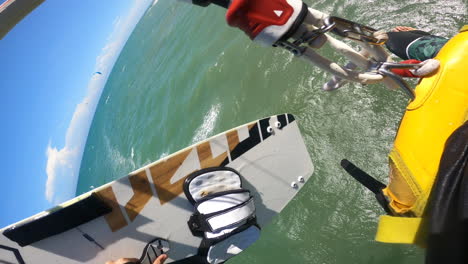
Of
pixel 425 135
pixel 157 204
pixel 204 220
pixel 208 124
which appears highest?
pixel 425 135

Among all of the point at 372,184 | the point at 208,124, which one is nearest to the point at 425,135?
the point at 372,184

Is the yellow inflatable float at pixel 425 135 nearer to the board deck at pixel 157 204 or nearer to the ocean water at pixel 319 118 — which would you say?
the board deck at pixel 157 204

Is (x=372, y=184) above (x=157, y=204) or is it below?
below

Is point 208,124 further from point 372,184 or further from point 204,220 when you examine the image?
point 372,184

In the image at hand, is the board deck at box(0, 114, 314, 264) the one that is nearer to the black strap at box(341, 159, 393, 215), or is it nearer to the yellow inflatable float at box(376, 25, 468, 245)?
the black strap at box(341, 159, 393, 215)

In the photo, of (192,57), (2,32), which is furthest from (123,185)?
(192,57)

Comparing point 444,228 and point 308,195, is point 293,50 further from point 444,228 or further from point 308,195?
point 308,195

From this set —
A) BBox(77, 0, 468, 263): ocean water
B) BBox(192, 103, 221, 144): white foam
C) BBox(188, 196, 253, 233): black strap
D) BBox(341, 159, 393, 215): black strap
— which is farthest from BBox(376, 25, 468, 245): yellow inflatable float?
BBox(192, 103, 221, 144): white foam
